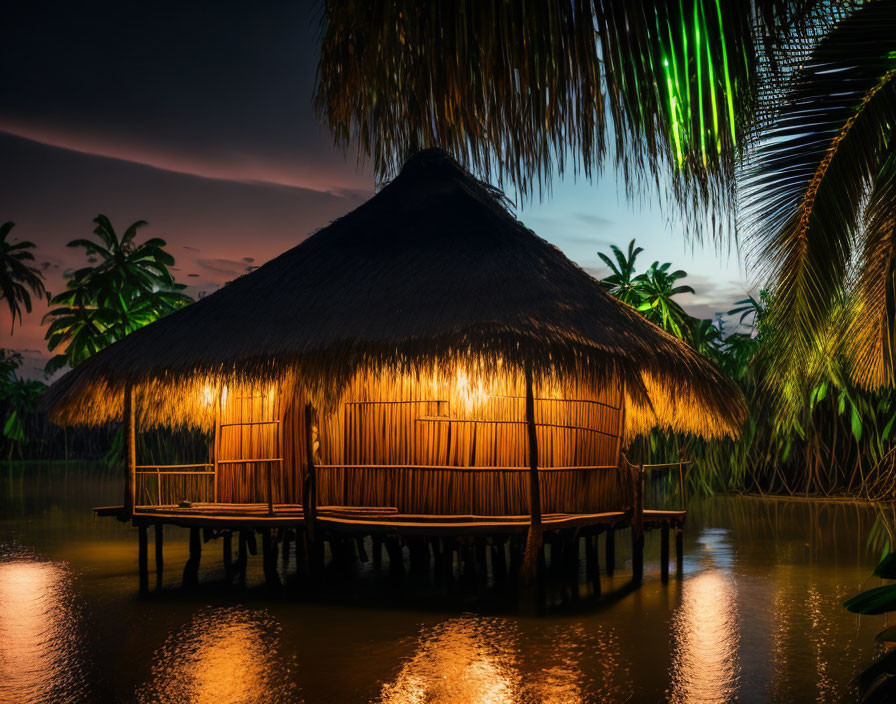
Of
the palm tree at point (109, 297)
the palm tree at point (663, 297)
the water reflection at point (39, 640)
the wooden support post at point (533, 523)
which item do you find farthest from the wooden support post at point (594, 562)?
the palm tree at point (109, 297)

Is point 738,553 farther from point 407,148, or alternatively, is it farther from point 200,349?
point 407,148

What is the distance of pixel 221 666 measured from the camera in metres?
6.00

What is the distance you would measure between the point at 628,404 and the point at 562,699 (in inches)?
243

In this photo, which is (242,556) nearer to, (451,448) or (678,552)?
(451,448)

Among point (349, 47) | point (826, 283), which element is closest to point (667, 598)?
point (826, 283)

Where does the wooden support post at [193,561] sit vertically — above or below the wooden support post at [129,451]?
below

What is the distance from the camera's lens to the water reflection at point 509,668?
5.32 meters

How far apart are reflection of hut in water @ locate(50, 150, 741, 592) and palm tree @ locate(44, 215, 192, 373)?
830 inches

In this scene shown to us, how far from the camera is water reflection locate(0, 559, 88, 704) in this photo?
5488mm

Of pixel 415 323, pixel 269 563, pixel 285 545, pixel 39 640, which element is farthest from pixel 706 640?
pixel 285 545

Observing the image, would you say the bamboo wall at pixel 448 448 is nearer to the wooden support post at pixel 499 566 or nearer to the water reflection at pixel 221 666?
the wooden support post at pixel 499 566

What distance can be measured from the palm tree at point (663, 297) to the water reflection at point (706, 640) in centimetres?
1304

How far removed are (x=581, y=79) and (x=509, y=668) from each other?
4264 mm

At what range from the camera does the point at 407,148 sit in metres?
4.58
